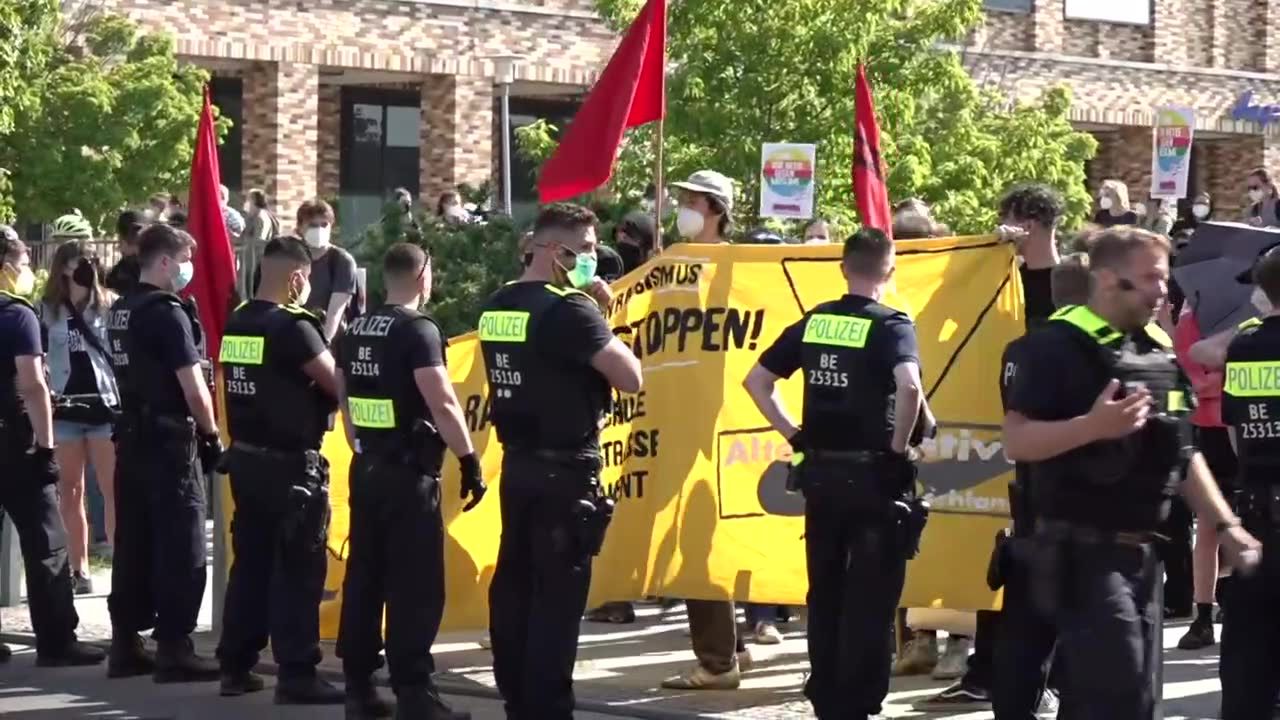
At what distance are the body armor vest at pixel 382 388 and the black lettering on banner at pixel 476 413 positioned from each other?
1.53 meters

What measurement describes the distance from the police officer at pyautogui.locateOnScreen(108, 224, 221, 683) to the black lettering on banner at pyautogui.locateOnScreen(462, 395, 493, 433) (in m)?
1.17

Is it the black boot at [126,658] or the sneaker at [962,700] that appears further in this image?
the black boot at [126,658]

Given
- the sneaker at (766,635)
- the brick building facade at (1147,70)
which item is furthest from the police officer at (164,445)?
the brick building facade at (1147,70)

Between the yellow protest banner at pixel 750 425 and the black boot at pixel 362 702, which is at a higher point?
the yellow protest banner at pixel 750 425

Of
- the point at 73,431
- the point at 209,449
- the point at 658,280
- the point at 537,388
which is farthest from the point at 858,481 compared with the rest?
the point at 73,431

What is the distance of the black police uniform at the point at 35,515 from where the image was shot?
1177 cm

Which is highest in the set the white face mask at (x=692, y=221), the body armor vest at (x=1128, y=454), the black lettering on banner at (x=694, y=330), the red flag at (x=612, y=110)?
the red flag at (x=612, y=110)

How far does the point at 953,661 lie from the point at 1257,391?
3121mm

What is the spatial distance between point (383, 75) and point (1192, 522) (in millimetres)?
23640

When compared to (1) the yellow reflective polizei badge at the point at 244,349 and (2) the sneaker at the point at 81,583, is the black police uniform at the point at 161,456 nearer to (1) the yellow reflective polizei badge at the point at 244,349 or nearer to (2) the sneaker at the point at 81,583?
(1) the yellow reflective polizei badge at the point at 244,349

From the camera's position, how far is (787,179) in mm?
20281

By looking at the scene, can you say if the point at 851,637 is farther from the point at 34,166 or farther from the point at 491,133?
the point at 491,133

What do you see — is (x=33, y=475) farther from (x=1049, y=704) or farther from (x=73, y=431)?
(x=1049, y=704)

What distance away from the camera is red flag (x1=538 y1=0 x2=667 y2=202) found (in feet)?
37.8
